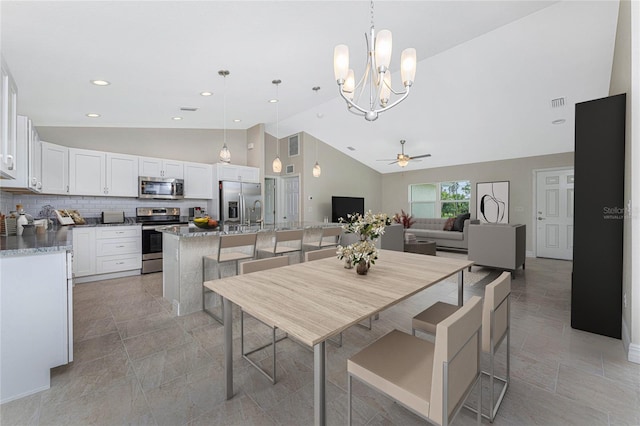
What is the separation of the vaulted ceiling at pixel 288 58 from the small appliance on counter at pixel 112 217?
151cm

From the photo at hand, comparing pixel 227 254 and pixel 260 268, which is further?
pixel 227 254

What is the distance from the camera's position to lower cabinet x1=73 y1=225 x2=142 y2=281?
13.3 feet

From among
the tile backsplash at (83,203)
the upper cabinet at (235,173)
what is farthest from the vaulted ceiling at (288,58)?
the tile backsplash at (83,203)

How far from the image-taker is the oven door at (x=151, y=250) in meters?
4.60

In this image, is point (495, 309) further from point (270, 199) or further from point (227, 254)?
point (270, 199)

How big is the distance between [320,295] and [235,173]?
512 centimetres

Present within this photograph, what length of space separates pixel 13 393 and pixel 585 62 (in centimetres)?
639

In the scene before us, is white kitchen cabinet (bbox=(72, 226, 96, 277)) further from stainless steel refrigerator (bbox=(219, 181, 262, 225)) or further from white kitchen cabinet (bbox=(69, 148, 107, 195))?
stainless steel refrigerator (bbox=(219, 181, 262, 225))

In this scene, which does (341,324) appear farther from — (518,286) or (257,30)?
(518,286)

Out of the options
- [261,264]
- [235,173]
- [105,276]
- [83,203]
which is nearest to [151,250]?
[105,276]

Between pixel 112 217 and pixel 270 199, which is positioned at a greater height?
pixel 270 199

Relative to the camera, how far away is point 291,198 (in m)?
7.60

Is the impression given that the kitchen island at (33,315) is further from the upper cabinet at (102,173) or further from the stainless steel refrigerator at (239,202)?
the stainless steel refrigerator at (239,202)

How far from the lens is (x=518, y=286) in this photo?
13.2ft
